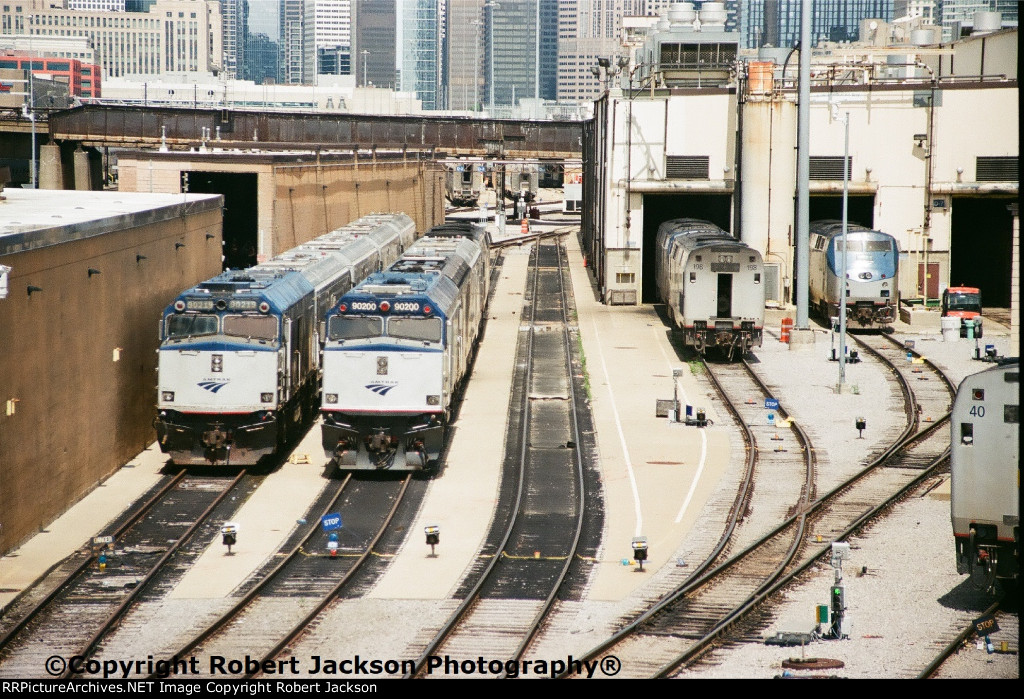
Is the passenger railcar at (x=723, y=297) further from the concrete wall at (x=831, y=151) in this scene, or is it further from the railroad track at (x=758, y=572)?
the concrete wall at (x=831, y=151)

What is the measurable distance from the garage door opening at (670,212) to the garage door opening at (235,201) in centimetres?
1902

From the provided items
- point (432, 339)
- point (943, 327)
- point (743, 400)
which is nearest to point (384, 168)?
point (943, 327)

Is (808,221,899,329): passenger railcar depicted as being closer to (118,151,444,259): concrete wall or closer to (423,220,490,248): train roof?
(423,220,490,248): train roof

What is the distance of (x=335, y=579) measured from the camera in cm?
1853

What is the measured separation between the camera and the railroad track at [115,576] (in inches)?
602

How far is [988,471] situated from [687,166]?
123ft

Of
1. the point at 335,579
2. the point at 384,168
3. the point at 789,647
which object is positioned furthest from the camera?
the point at 384,168

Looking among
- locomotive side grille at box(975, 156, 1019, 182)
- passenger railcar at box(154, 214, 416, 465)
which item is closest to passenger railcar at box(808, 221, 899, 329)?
locomotive side grille at box(975, 156, 1019, 182)

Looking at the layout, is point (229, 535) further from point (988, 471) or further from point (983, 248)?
point (983, 248)

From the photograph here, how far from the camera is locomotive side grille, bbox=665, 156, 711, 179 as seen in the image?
5278 centimetres

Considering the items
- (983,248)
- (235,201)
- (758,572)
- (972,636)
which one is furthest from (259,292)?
(983,248)

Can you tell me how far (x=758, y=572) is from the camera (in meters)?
18.9

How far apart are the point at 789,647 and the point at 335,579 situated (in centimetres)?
680

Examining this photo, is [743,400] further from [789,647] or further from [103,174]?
[103,174]
